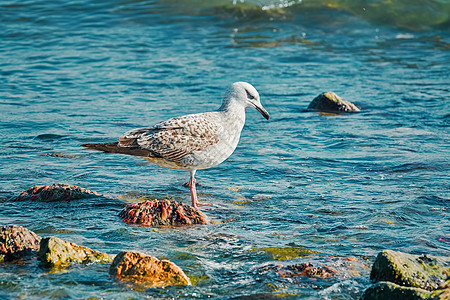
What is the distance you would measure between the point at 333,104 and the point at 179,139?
4552 millimetres

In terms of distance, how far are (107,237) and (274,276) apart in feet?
5.35

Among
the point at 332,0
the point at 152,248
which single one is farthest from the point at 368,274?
the point at 332,0

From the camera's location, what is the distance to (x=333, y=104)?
10414 mm

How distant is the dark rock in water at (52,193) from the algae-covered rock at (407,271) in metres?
3.24

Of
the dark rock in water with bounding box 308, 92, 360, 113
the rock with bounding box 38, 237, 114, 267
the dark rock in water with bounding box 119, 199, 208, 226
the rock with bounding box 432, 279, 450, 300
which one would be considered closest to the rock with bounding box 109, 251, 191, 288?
the rock with bounding box 38, 237, 114, 267

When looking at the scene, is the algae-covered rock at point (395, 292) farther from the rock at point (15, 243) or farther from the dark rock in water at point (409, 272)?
the rock at point (15, 243)

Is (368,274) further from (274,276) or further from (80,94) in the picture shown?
(80,94)

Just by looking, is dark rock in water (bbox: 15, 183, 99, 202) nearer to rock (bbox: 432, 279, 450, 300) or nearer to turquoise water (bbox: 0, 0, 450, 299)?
turquoise water (bbox: 0, 0, 450, 299)

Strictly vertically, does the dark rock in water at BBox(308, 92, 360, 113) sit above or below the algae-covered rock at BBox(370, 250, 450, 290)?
below

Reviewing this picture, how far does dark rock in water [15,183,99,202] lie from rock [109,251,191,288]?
2.04 metres

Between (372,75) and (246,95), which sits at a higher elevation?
(246,95)

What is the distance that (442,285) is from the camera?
13.4ft

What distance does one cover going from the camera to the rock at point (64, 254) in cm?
473

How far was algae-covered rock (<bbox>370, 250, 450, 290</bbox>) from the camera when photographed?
4.39m
